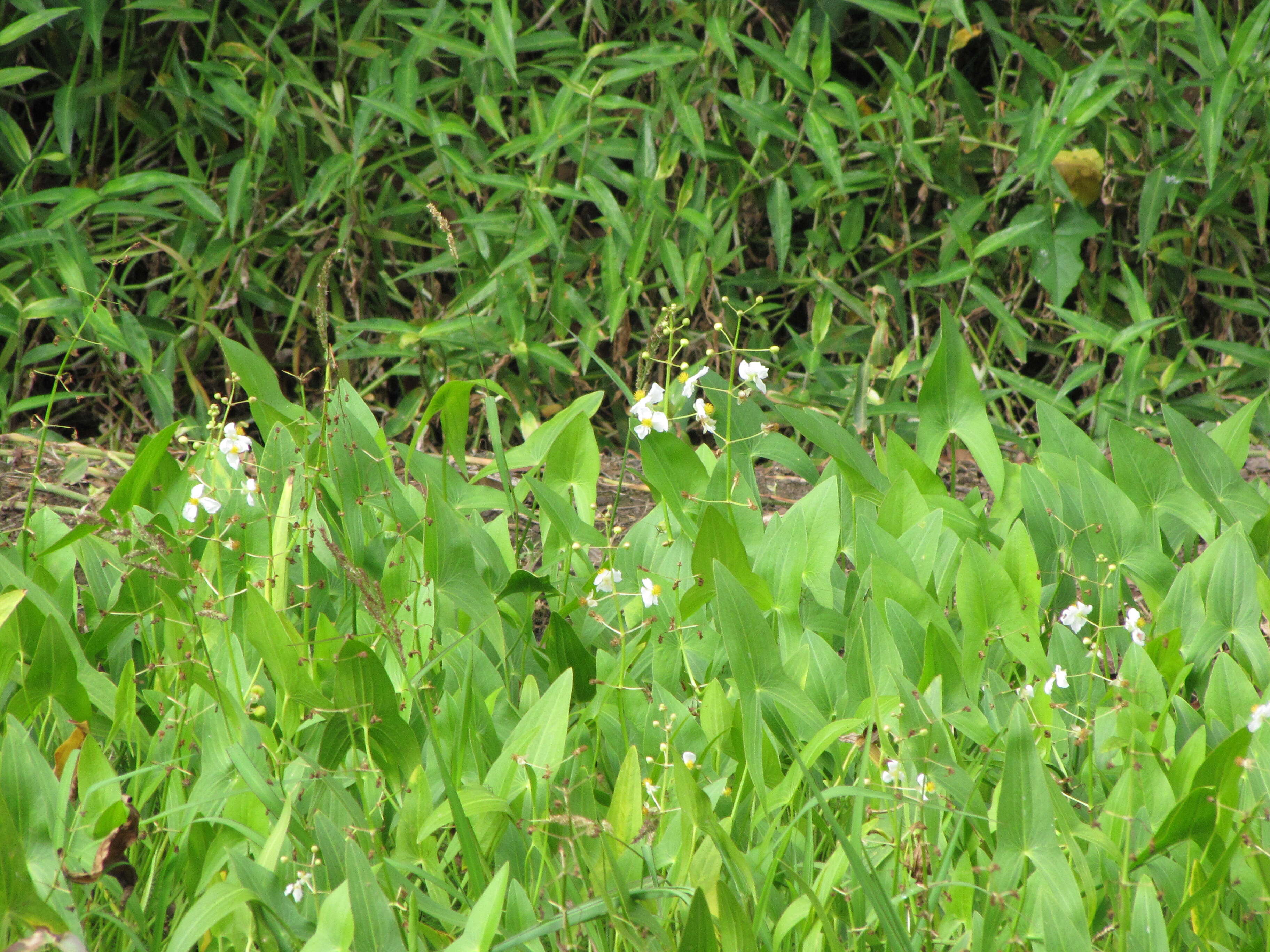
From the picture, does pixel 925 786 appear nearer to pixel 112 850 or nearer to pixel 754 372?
pixel 754 372

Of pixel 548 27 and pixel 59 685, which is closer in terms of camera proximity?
pixel 59 685

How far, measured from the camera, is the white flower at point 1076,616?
1.14m

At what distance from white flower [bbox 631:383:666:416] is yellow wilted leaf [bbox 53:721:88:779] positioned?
580mm

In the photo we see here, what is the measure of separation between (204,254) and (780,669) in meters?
1.60

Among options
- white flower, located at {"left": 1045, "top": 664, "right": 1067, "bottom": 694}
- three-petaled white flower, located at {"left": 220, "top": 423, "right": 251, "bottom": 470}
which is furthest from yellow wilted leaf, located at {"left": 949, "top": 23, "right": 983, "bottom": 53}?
three-petaled white flower, located at {"left": 220, "top": 423, "right": 251, "bottom": 470}

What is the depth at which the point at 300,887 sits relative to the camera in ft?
2.82

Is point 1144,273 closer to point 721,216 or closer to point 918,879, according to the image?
point 721,216

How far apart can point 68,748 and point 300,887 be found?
304 millimetres

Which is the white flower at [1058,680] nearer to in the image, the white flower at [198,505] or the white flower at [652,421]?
the white flower at [652,421]

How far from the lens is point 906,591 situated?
3.87 ft

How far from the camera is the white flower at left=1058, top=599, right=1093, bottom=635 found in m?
1.14

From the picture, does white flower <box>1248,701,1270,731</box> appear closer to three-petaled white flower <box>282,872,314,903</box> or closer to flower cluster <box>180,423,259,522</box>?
three-petaled white flower <box>282,872,314,903</box>

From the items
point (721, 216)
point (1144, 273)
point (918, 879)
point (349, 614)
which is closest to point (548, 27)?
point (721, 216)

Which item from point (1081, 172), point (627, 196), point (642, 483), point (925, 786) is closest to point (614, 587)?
point (925, 786)
